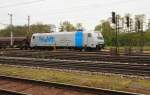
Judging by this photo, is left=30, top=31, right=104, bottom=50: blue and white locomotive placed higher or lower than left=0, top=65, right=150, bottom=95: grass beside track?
higher

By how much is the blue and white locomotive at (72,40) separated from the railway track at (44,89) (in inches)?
917

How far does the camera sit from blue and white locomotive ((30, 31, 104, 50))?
117 feet

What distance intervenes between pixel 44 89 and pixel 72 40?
26932 mm

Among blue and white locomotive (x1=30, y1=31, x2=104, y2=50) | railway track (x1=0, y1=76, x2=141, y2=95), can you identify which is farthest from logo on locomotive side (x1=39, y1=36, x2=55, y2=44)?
railway track (x1=0, y1=76, x2=141, y2=95)

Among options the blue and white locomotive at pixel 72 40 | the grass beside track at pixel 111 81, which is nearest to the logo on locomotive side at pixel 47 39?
the blue and white locomotive at pixel 72 40

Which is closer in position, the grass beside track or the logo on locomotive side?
the grass beside track

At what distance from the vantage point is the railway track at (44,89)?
10.1 meters

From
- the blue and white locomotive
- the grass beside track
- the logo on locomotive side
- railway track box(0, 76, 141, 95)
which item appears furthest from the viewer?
the logo on locomotive side

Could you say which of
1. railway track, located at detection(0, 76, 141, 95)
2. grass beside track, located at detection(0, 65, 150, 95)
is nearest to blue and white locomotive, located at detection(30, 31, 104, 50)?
grass beside track, located at detection(0, 65, 150, 95)

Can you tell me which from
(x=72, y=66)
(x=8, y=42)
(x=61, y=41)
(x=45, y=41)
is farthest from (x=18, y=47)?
(x=72, y=66)

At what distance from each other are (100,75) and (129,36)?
49330mm

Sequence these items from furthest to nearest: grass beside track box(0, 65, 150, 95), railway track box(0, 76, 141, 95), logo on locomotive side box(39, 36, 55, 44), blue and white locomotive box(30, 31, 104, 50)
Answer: logo on locomotive side box(39, 36, 55, 44)
blue and white locomotive box(30, 31, 104, 50)
grass beside track box(0, 65, 150, 95)
railway track box(0, 76, 141, 95)

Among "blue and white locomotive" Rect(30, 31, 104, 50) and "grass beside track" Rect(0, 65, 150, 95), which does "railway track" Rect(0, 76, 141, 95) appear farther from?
"blue and white locomotive" Rect(30, 31, 104, 50)

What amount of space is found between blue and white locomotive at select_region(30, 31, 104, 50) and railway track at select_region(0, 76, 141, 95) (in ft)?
76.4
